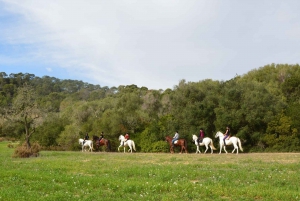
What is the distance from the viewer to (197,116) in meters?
38.2

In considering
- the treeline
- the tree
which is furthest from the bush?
the treeline

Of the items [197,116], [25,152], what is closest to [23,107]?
[25,152]

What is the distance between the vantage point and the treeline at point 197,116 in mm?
34875

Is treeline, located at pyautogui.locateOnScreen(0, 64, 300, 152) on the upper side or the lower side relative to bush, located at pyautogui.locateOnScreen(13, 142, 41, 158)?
upper

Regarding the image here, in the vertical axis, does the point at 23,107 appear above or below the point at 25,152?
above

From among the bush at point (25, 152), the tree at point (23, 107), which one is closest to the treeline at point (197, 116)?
the tree at point (23, 107)

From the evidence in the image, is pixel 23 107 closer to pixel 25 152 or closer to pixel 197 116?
pixel 25 152

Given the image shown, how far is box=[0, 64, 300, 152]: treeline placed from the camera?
34875 millimetres

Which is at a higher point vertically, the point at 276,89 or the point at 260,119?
the point at 276,89

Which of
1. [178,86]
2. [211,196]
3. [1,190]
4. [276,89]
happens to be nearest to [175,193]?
[211,196]

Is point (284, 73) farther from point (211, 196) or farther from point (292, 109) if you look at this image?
point (211, 196)

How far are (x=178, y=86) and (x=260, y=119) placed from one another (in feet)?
40.3

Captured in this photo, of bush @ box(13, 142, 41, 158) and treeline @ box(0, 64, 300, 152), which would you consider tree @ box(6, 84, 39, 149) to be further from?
bush @ box(13, 142, 41, 158)

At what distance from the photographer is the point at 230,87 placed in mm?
38781
